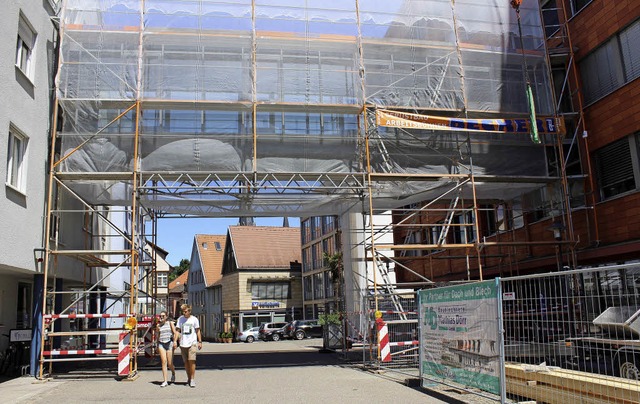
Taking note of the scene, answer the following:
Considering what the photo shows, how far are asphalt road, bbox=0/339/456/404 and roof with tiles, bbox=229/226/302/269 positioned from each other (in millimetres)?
40193

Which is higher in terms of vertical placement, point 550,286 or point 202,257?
point 202,257

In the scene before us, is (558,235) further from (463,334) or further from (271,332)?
(271,332)

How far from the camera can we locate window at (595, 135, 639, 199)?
15195mm

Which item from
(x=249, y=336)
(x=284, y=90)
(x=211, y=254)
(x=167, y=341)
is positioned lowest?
(x=249, y=336)

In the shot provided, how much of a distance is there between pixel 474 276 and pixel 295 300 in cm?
3611

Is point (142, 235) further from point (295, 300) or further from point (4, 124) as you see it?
point (295, 300)

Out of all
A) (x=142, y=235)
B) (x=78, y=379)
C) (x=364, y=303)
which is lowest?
(x=78, y=379)

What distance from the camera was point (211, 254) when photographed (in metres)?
67.7

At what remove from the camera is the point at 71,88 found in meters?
14.8

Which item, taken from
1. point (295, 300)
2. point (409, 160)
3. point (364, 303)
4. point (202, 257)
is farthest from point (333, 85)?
point (202, 257)

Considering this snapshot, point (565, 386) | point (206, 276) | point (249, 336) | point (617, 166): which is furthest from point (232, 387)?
point (206, 276)

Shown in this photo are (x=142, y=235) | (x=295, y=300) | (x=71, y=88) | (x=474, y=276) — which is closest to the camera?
(x=71, y=88)

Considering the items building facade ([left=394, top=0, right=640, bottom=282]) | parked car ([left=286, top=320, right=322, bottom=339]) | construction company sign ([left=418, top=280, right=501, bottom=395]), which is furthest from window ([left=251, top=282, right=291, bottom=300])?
construction company sign ([left=418, top=280, right=501, bottom=395])

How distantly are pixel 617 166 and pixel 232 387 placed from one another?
11.3 m
